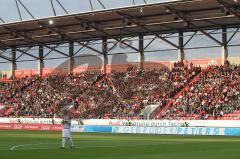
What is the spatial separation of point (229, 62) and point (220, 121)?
42.1 feet

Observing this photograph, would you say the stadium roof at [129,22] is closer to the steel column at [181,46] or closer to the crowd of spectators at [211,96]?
the steel column at [181,46]

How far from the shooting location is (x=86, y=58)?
7225cm

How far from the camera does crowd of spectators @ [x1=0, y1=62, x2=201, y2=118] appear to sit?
60.2 metres

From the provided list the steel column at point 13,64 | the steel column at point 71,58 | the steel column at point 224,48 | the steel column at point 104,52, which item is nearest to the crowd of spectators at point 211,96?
the steel column at point 224,48

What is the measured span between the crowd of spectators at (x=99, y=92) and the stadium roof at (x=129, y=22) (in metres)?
4.98

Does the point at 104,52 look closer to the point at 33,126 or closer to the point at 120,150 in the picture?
the point at 33,126

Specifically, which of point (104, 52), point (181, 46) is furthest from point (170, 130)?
point (104, 52)

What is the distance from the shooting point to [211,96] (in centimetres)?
5450

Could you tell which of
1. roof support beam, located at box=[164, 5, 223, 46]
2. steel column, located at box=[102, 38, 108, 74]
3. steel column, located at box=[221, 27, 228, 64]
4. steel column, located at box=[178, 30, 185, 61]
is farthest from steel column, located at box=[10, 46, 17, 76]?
steel column, located at box=[221, 27, 228, 64]

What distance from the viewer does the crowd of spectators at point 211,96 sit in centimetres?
5162

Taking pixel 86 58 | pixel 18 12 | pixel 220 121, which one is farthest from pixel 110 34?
pixel 220 121

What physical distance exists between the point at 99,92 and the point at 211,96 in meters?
16.8

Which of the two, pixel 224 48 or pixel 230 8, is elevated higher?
pixel 230 8

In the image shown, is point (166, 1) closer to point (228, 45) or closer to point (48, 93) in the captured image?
point (228, 45)
